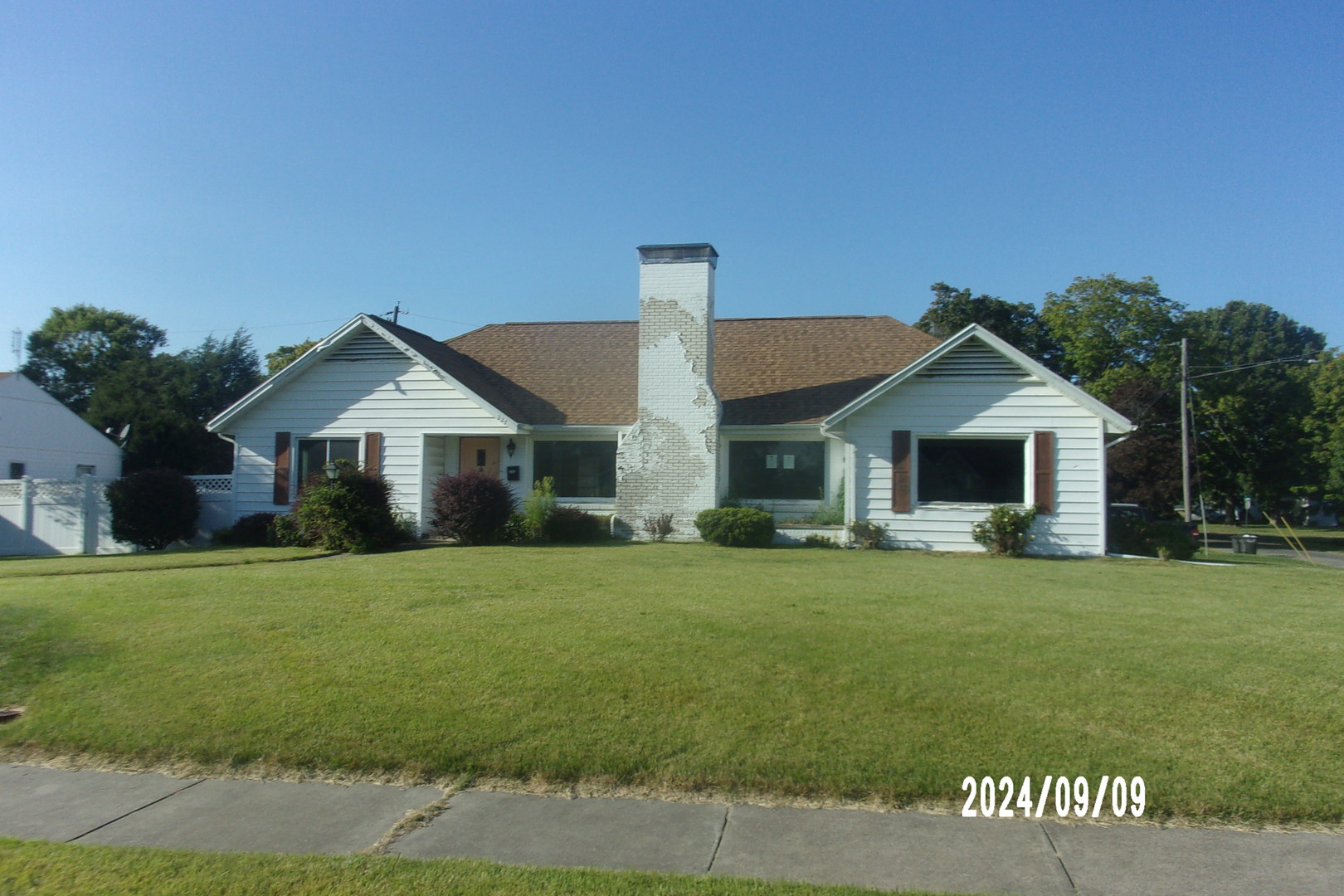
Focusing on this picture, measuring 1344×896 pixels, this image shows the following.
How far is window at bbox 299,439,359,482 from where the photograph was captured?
2133cm

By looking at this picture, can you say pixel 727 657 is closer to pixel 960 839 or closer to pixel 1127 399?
pixel 960 839

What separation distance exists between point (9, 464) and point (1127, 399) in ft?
139

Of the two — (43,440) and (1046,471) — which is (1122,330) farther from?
(43,440)

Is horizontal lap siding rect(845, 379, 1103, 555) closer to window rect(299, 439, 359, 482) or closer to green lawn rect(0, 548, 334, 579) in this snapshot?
green lawn rect(0, 548, 334, 579)

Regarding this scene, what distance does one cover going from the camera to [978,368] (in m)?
18.7

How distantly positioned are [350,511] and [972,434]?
12.6 m


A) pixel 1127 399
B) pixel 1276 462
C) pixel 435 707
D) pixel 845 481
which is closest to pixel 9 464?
pixel 845 481

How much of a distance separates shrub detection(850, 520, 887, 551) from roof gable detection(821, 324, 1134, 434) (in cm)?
225

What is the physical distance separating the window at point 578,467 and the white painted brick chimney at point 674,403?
1.05 metres

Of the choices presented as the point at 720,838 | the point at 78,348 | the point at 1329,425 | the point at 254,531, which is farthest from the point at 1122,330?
the point at 78,348

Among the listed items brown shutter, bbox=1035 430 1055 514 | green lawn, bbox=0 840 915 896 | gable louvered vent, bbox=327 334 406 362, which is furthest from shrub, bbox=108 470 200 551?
brown shutter, bbox=1035 430 1055 514

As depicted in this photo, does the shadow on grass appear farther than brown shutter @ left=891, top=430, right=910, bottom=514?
No

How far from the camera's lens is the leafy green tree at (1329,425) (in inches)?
1940

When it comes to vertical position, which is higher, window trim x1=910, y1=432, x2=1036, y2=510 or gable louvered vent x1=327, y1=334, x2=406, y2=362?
gable louvered vent x1=327, y1=334, x2=406, y2=362
